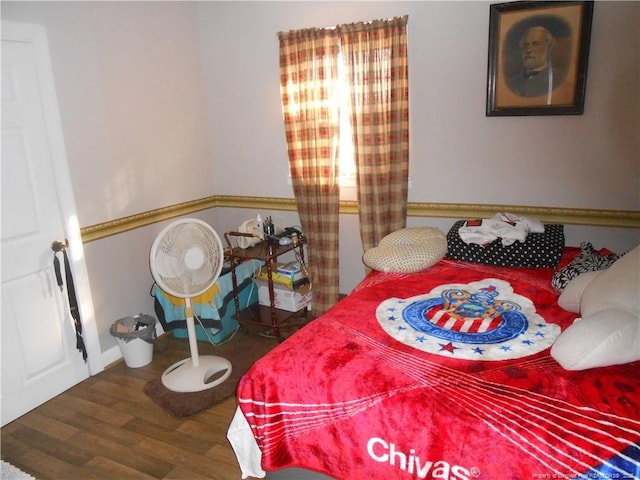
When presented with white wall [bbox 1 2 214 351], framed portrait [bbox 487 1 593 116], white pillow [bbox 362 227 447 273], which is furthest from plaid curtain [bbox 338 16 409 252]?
white wall [bbox 1 2 214 351]

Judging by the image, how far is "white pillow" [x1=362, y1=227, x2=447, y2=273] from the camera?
2.58 m

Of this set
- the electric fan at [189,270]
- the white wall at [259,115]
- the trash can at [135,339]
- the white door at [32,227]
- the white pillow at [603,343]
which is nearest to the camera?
the white pillow at [603,343]

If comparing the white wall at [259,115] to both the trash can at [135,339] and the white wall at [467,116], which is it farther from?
the trash can at [135,339]

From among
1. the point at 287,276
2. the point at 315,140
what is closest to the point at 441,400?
the point at 287,276

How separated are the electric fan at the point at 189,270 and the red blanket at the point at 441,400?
1.01 meters

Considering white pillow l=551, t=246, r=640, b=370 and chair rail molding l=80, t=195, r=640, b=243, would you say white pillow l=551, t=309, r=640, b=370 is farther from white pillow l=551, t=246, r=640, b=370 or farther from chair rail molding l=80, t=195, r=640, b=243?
chair rail molding l=80, t=195, r=640, b=243

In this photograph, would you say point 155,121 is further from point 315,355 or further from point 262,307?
point 315,355

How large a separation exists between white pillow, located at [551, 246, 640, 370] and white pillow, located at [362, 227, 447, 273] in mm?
1018

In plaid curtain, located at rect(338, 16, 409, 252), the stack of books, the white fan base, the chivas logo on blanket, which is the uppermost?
plaid curtain, located at rect(338, 16, 409, 252)

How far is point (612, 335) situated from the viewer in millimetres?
1498

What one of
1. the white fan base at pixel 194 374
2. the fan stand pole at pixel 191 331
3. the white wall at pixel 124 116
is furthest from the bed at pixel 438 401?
the white wall at pixel 124 116

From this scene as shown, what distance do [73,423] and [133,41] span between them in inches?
97.8

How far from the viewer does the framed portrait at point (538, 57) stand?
8.60 feet

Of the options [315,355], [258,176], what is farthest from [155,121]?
[315,355]
